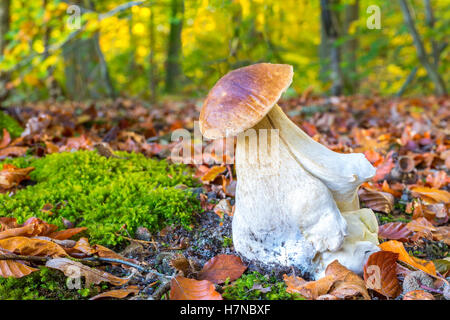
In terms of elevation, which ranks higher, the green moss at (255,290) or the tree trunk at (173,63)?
the tree trunk at (173,63)

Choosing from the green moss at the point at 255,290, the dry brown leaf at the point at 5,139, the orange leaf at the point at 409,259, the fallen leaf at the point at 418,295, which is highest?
the dry brown leaf at the point at 5,139

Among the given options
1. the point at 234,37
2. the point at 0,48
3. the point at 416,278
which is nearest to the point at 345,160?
the point at 416,278

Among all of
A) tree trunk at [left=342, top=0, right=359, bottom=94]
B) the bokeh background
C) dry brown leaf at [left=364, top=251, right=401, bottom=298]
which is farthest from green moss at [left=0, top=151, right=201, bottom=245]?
tree trunk at [left=342, top=0, right=359, bottom=94]

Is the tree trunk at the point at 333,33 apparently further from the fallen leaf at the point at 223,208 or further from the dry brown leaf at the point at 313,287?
the dry brown leaf at the point at 313,287

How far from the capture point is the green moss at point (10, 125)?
135 inches

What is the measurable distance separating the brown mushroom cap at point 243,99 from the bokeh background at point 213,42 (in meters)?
2.40

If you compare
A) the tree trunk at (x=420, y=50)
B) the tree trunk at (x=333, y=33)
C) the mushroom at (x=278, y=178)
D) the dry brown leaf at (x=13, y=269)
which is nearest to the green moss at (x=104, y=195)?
the dry brown leaf at (x=13, y=269)

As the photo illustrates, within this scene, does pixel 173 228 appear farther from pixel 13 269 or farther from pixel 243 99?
pixel 243 99

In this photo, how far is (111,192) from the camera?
226cm

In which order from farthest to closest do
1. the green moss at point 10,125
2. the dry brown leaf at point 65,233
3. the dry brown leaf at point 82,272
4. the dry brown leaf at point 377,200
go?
1. the green moss at point 10,125
2. the dry brown leaf at point 377,200
3. the dry brown leaf at point 65,233
4. the dry brown leaf at point 82,272

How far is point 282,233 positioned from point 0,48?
547 cm

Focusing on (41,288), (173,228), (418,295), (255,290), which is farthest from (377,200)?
(41,288)

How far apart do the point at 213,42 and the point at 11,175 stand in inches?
393
